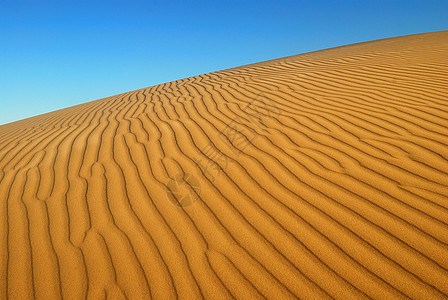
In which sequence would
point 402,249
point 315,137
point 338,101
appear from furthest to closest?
point 338,101
point 315,137
point 402,249

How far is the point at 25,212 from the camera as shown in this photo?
8.25 feet

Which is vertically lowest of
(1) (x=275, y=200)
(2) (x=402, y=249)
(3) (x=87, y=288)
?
(2) (x=402, y=249)

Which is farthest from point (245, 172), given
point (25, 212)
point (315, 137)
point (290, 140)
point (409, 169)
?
point (25, 212)

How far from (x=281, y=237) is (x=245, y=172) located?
0.86 m

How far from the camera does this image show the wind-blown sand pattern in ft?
5.67

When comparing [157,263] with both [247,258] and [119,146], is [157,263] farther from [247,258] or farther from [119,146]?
[119,146]

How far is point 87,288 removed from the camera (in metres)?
1.80

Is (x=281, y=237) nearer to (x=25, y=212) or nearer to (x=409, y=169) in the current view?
(x=409, y=169)

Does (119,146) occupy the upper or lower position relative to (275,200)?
upper

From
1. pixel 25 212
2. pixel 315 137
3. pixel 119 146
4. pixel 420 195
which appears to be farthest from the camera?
pixel 119 146

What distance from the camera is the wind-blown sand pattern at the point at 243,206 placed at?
68.0 inches

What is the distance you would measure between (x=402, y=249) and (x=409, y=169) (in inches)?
35.1

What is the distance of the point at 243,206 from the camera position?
2.30 meters

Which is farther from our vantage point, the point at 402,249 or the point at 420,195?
the point at 420,195
